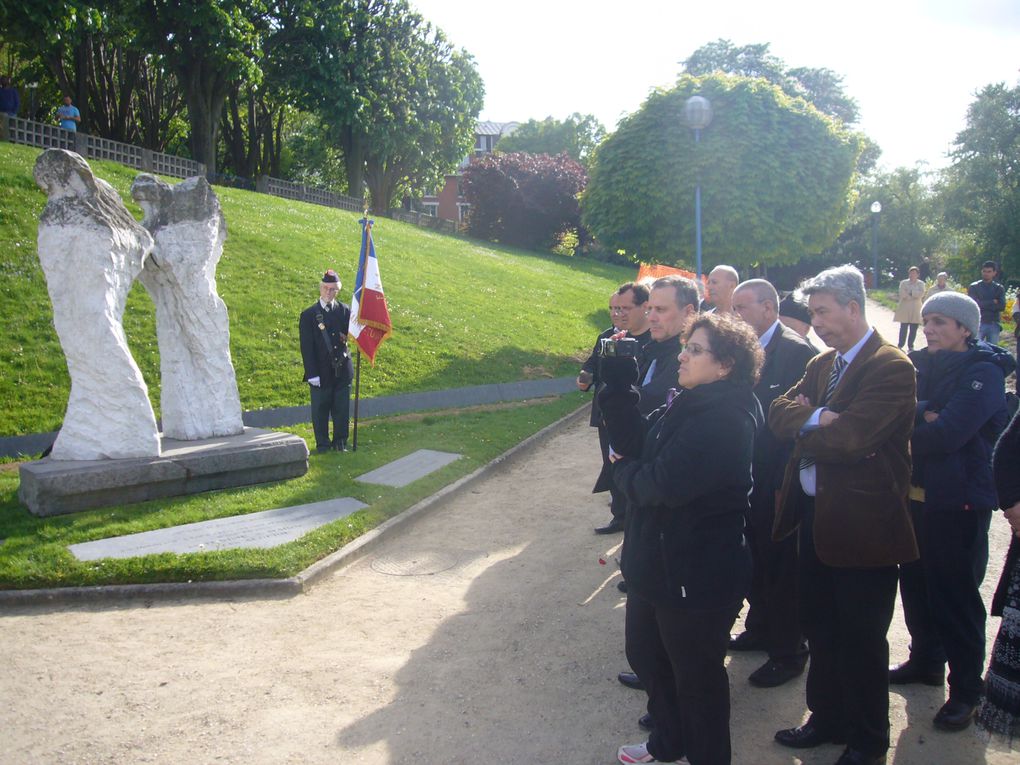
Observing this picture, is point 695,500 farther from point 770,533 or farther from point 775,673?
point 775,673

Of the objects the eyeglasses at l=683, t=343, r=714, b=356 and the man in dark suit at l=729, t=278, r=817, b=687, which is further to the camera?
the man in dark suit at l=729, t=278, r=817, b=687

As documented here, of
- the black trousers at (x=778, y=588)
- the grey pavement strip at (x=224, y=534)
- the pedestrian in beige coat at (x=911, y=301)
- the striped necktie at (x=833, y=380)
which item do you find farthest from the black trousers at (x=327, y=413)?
the pedestrian in beige coat at (x=911, y=301)

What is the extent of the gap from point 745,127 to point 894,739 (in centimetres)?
1771

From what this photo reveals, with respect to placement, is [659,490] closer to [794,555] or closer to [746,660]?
[794,555]

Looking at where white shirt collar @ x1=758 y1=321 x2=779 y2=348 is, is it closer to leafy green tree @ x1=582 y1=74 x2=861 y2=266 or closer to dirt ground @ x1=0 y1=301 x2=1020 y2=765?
dirt ground @ x1=0 y1=301 x2=1020 y2=765

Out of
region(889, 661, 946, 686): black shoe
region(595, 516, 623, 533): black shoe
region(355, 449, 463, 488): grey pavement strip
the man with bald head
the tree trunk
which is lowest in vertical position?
region(355, 449, 463, 488): grey pavement strip

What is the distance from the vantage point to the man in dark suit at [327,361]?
978cm

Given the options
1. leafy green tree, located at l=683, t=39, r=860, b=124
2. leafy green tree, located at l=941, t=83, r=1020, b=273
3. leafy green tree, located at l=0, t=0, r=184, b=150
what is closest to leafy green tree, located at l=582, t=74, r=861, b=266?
leafy green tree, located at l=0, t=0, r=184, b=150

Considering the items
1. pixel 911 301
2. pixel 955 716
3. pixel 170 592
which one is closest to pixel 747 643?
pixel 955 716

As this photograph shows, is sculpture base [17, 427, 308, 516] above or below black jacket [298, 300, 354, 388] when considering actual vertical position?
below

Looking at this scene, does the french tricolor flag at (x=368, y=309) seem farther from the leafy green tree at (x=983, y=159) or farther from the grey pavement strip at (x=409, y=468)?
the leafy green tree at (x=983, y=159)

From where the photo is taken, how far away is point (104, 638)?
205 inches

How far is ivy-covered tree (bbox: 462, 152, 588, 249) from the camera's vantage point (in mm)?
43875

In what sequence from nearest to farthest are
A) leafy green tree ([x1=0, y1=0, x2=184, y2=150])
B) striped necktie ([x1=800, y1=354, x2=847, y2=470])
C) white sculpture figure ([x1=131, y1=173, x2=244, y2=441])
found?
striped necktie ([x1=800, y1=354, x2=847, y2=470]), white sculpture figure ([x1=131, y1=173, x2=244, y2=441]), leafy green tree ([x1=0, y1=0, x2=184, y2=150])
